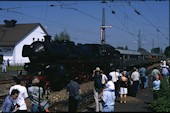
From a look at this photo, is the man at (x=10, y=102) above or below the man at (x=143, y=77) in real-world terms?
below

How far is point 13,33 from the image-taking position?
69.4m

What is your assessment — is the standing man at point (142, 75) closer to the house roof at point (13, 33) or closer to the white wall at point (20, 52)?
the white wall at point (20, 52)

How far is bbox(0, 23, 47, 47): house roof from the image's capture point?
214 feet

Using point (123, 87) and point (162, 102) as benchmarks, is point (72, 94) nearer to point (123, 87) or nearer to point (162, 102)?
point (162, 102)

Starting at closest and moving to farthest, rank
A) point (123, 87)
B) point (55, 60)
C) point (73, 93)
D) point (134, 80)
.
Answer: point (73, 93)
point (123, 87)
point (134, 80)
point (55, 60)

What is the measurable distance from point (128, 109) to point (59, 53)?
9.30 meters

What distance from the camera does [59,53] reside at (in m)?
22.1

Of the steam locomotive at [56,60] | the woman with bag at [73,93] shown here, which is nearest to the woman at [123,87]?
the woman with bag at [73,93]

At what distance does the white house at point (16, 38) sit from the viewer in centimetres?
6396

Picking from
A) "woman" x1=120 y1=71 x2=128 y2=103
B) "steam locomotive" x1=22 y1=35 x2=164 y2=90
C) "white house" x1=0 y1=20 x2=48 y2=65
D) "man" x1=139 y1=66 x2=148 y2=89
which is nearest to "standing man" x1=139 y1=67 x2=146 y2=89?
"man" x1=139 y1=66 x2=148 y2=89

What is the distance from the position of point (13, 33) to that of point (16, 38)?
3875 millimetres

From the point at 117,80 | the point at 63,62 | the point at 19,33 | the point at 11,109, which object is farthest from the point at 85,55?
the point at 19,33

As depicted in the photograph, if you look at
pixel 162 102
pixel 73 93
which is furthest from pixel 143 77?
pixel 73 93

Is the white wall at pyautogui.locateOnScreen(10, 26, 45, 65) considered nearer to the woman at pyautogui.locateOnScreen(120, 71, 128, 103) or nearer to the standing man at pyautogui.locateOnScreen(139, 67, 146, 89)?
the standing man at pyautogui.locateOnScreen(139, 67, 146, 89)
